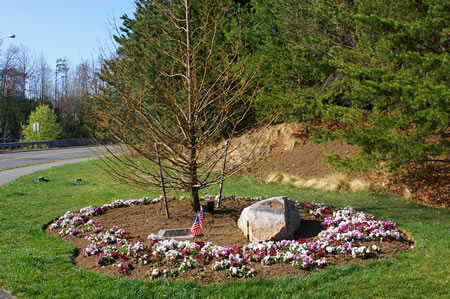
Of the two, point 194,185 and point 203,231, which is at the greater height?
point 194,185

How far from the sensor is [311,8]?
532 inches

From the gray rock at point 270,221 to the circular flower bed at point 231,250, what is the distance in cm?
28

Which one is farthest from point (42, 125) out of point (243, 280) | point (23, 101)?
point (243, 280)

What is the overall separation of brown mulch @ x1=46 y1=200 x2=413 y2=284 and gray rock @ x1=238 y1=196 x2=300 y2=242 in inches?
9.4

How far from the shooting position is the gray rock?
6.30m

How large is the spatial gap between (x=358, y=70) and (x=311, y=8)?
20.6ft

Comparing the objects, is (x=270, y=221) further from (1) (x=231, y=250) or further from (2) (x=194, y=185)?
(2) (x=194, y=185)

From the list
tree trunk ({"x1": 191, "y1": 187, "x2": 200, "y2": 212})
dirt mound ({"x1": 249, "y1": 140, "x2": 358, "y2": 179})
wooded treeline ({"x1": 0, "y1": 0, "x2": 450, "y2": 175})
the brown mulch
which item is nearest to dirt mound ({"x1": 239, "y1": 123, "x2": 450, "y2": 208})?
dirt mound ({"x1": 249, "y1": 140, "x2": 358, "y2": 179})

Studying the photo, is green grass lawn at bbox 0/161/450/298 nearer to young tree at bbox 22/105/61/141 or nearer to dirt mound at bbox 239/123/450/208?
dirt mound at bbox 239/123/450/208

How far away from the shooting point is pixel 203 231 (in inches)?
275

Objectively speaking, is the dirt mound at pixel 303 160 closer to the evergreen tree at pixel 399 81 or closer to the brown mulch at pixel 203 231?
the evergreen tree at pixel 399 81

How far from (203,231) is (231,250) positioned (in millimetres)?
1381

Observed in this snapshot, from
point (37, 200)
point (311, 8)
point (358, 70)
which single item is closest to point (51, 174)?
point (37, 200)

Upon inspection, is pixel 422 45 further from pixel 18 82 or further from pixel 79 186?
pixel 18 82
